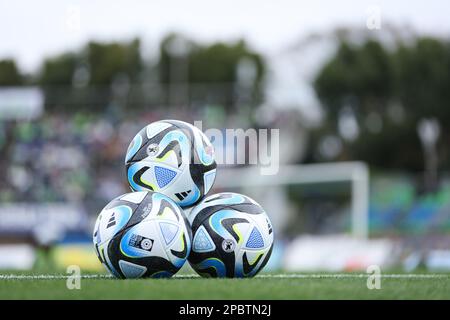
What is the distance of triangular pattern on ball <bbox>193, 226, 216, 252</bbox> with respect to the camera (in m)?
9.26

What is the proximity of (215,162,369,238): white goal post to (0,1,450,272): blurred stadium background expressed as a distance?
7cm

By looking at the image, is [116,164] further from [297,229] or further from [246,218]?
[246,218]

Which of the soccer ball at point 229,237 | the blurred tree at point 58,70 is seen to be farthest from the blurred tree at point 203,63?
the soccer ball at point 229,237

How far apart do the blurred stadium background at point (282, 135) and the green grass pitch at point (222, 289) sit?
7.51 metres

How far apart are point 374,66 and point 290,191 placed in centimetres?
1939

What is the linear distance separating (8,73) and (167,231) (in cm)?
5191

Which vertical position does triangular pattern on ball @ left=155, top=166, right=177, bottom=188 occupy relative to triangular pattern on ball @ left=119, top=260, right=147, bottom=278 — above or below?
above

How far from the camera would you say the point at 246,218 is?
9422mm

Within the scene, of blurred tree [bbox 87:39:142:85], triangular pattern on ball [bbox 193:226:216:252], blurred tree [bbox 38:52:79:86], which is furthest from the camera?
blurred tree [bbox 38:52:79:86]

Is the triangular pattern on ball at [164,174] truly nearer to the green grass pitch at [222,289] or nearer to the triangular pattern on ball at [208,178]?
the triangular pattern on ball at [208,178]

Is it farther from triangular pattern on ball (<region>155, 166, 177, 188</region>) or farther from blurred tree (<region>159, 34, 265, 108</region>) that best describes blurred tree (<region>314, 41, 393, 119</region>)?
triangular pattern on ball (<region>155, 166, 177, 188</region>)

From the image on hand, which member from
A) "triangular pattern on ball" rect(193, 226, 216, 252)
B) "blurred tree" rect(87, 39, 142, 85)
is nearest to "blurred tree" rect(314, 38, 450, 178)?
"blurred tree" rect(87, 39, 142, 85)

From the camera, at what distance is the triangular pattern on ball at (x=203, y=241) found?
9258mm
